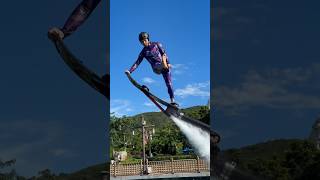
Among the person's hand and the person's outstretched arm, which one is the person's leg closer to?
the person's outstretched arm

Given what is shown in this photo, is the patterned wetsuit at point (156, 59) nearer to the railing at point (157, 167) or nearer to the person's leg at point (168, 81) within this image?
the person's leg at point (168, 81)

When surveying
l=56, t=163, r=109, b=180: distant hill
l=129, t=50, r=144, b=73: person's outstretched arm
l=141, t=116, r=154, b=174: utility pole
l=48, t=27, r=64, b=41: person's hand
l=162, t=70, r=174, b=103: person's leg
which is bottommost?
l=56, t=163, r=109, b=180: distant hill

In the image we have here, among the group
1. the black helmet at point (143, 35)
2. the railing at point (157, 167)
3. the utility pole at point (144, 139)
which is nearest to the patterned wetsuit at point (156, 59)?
A: the black helmet at point (143, 35)

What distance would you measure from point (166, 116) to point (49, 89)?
2.25 m

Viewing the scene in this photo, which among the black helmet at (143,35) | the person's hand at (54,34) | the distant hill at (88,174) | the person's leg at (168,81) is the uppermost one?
the black helmet at (143,35)

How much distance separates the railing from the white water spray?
332 mm

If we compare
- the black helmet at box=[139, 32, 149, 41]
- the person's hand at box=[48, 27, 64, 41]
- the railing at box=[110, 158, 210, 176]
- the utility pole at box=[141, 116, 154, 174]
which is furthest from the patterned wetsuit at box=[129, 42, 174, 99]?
the person's hand at box=[48, 27, 64, 41]

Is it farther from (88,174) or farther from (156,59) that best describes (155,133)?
(88,174)

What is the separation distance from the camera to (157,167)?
10.8 meters

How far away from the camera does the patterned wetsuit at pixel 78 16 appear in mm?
9875

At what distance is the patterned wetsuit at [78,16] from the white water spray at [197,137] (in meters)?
2.40

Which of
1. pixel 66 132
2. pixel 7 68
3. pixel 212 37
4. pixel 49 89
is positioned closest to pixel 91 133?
pixel 66 132

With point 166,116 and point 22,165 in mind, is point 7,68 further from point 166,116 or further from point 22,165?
point 166,116

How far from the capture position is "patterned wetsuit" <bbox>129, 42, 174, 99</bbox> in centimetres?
1059
